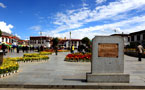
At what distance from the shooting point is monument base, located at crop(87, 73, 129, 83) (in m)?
5.75

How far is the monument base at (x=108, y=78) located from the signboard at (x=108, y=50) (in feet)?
2.60

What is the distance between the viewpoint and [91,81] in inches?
229

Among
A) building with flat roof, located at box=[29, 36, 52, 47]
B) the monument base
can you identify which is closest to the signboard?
the monument base

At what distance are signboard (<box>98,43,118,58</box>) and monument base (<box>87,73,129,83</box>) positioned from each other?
0.79 meters

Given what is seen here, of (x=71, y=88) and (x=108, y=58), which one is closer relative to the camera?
(x=71, y=88)

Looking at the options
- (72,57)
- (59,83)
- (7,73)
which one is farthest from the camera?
(72,57)

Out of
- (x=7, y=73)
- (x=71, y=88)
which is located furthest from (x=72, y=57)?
(x=71, y=88)

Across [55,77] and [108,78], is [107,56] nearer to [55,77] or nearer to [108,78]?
[108,78]

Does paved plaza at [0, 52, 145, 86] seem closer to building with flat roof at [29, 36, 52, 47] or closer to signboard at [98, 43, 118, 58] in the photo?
signboard at [98, 43, 118, 58]

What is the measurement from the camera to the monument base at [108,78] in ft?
18.9

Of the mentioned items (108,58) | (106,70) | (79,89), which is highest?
(108,58)

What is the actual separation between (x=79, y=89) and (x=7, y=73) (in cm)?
389

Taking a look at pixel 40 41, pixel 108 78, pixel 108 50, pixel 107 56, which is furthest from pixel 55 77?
pixel 40 41

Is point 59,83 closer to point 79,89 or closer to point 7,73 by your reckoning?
point 79,89
